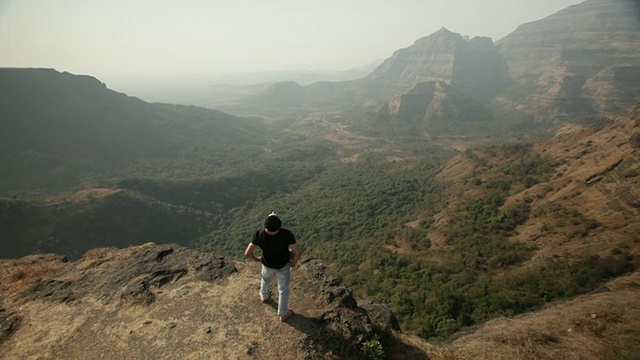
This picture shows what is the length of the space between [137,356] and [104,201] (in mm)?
49237

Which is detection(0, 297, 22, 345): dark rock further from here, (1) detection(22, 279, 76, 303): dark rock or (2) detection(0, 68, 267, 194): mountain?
(2) detection(0, 68, 267, 194): mountain

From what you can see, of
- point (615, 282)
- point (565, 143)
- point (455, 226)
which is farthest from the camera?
point (565, 143)

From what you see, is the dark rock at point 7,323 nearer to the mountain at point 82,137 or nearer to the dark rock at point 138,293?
the dark rock at point 138,293

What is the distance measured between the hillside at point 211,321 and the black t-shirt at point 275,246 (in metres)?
1.57

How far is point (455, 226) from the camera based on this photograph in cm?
3372

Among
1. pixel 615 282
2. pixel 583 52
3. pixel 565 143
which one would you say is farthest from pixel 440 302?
pixel 583 52

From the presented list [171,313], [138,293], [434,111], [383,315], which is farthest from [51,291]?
[434,111]

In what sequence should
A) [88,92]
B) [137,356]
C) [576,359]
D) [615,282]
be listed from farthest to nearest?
[88,92] < [615,282] < [576,359] < [137,356]

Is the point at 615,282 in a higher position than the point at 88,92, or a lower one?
lower

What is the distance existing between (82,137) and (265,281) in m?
99.9

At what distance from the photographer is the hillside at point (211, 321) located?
22.1 ft

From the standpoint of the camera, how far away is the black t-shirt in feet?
21.2

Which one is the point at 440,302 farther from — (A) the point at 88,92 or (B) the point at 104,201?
(A) the point at 88,92

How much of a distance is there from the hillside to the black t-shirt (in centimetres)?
157
